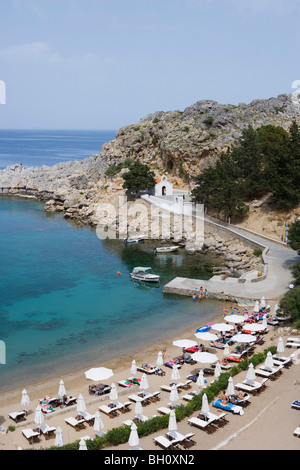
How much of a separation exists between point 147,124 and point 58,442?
238ft

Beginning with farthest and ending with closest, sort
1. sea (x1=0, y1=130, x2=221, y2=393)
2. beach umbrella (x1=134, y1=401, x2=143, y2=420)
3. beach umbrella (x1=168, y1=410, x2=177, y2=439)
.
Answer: sea (x1=0, y1=130, x2=221, y2=393), beach umbrella (x1=134, y1=401, x2=143, y2=420), beach umbrella (x1=168, y1=410, x2=177, y2=439)

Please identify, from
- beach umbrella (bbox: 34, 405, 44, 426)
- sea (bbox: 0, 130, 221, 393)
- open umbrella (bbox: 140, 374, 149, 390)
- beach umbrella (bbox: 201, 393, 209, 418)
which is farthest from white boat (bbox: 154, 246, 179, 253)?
beach umbrella (bbox: 201, 393, 209, 418)

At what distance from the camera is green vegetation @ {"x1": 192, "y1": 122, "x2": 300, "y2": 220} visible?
4400 centimetres

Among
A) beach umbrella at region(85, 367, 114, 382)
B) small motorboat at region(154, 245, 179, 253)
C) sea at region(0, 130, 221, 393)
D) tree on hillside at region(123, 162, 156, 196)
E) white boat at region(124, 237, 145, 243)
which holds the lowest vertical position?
sea at region(0, 130, 221, 393)

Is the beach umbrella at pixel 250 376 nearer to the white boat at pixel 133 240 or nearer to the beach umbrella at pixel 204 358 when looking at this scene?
the beach umbrella at pixel 204 358

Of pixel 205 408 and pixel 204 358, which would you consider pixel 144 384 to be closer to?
pixel 204 358

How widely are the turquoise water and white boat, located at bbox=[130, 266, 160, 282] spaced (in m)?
0.77

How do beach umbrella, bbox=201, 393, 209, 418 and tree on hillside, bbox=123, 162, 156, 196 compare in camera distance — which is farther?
tree on hillside, bbox=123, 162, 156, 196

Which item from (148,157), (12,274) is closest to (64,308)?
(12,274)

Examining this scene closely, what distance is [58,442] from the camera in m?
13.9

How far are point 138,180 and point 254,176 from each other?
16429mm

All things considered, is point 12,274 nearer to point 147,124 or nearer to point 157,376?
point 157,376

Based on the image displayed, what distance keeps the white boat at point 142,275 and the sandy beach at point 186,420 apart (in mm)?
13175

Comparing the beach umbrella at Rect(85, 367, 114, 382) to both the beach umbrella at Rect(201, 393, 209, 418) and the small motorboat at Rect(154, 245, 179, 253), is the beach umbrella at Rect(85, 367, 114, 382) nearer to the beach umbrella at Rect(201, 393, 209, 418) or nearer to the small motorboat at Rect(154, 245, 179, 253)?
the beach umbrella at Rect(201, 393, 209, 418)
